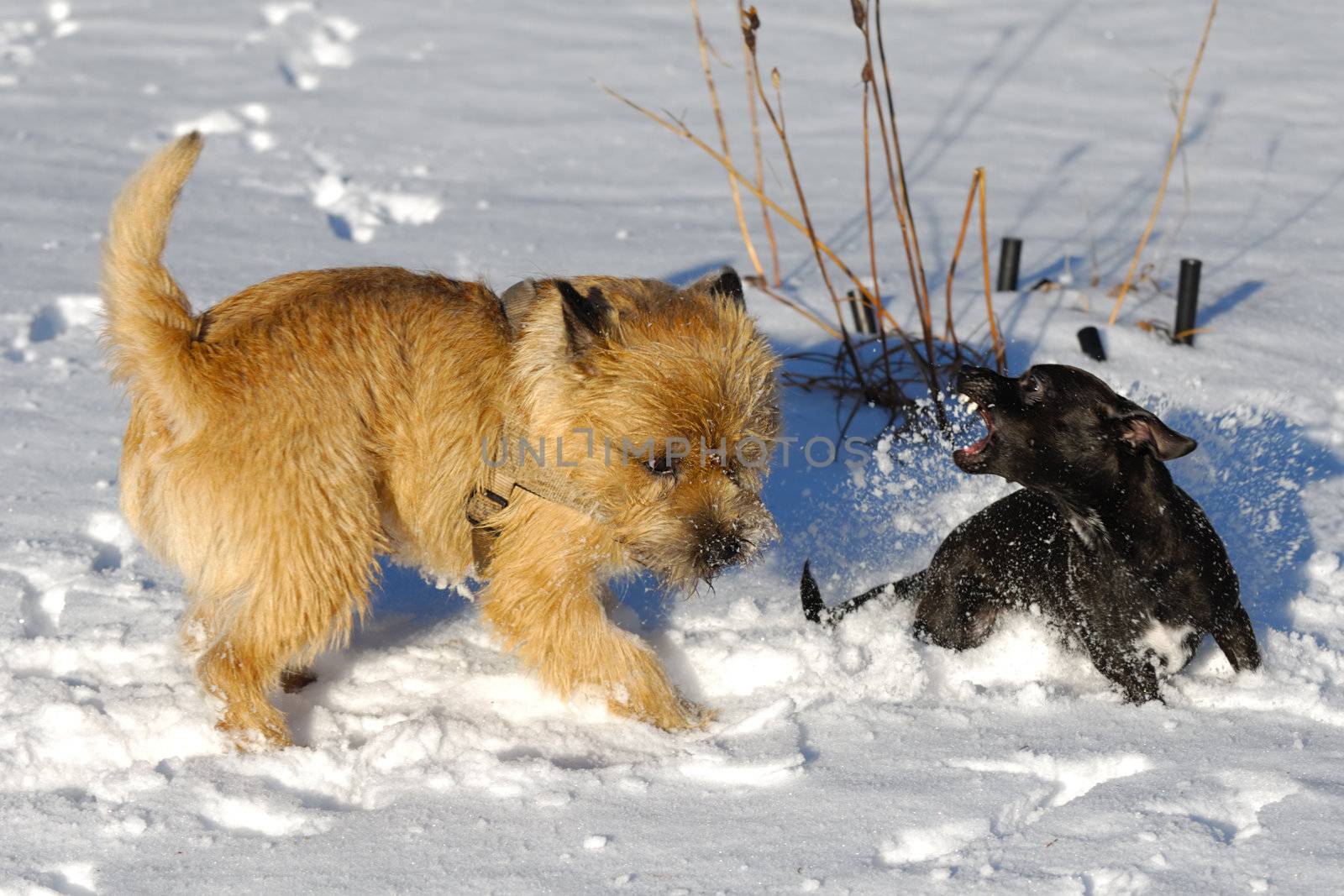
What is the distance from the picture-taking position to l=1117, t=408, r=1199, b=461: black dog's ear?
10.5ft

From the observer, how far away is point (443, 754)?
10.2 ft

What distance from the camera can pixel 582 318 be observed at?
116 inches

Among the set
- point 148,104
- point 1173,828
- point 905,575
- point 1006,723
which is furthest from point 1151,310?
point 148,104

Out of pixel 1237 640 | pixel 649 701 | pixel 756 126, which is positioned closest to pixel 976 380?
pixel 1237 640

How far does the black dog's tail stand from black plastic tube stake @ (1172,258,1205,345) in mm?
2115

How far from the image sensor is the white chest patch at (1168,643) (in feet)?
10.8

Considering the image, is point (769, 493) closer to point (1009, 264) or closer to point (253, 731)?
point (1009, 264)

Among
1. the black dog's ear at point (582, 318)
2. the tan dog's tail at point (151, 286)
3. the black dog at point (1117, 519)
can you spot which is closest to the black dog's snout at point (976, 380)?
the black dog at point (1117, 519)

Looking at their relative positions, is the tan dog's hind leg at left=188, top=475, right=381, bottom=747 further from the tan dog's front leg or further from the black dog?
the black dog

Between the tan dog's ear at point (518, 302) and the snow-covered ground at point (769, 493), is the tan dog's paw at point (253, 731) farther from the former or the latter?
the tan dog's ear at point (518, 302)

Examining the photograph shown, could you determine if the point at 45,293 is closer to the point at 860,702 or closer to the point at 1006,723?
the point at 860,702

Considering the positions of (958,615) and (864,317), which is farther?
(864,317)

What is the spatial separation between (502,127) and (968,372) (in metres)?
4.50

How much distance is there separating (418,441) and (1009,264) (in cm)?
334
